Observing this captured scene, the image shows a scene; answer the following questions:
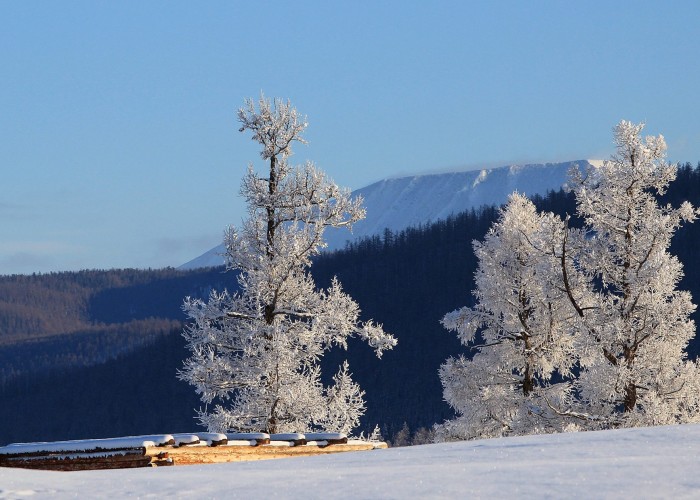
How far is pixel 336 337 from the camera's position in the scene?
A: 25.5 meters

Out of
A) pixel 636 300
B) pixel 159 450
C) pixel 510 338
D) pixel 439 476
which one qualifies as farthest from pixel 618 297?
pixel 439 476

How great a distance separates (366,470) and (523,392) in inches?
604

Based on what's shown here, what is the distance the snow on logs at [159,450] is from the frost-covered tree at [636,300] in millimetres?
7337

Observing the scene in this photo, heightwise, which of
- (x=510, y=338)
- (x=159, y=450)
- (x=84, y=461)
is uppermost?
(x=510, y=338)

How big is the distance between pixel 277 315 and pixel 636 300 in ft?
26.9

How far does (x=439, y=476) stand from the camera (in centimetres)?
1227

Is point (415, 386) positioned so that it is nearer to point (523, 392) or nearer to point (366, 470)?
point (523, 392)

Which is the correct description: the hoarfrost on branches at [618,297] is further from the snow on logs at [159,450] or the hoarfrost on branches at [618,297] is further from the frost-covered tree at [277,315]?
the snow on logs at [159,450]

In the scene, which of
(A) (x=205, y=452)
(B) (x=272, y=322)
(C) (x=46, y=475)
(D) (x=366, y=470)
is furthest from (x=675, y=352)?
(C) (x=46, y=475)

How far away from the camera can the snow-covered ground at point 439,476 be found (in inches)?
446

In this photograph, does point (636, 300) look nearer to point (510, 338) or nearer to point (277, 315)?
point (510, 338)

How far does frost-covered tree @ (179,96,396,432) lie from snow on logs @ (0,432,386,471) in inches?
212

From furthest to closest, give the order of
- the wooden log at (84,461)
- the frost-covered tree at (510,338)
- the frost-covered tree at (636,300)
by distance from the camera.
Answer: the frost-covered tree at (510,338), the frost-covered tree at (636,300), the wooden log at (84,461)

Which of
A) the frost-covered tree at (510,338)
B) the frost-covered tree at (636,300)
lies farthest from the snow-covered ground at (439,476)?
the frost-covered tree at (510,338)
